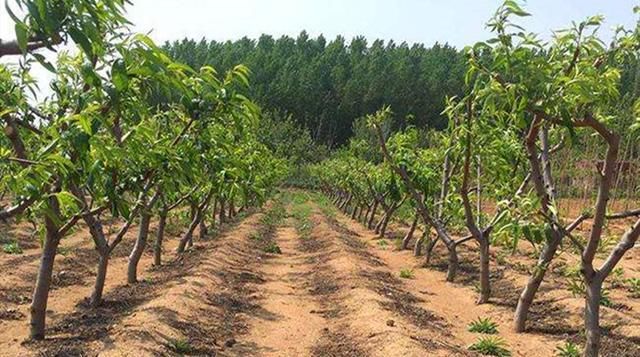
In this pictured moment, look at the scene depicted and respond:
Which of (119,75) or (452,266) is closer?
(119,75)

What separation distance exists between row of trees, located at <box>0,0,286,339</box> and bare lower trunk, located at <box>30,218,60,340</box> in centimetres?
1

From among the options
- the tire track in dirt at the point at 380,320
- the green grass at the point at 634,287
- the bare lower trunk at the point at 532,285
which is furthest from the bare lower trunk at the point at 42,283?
the green grass at the point at 634,287

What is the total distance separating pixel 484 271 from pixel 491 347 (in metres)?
3.21

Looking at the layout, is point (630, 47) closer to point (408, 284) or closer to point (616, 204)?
point (408, 284)

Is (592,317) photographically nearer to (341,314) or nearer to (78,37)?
(341,314)

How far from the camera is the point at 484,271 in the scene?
38.5 ft

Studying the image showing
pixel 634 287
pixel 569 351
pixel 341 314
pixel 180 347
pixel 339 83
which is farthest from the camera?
pixel 339 83

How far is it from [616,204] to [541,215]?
2918 centimetres

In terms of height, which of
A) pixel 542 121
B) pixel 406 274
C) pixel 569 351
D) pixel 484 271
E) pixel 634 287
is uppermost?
pixel 542 121

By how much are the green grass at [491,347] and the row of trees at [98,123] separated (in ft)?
12.6

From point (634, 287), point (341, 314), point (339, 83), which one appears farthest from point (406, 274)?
point (339, 83)

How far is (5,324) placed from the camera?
9.18 m

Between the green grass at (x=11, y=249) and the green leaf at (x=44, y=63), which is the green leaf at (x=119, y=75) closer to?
the green leaf at (x=44, y=63)

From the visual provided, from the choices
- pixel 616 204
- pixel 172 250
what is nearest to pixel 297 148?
pixel 616 204
